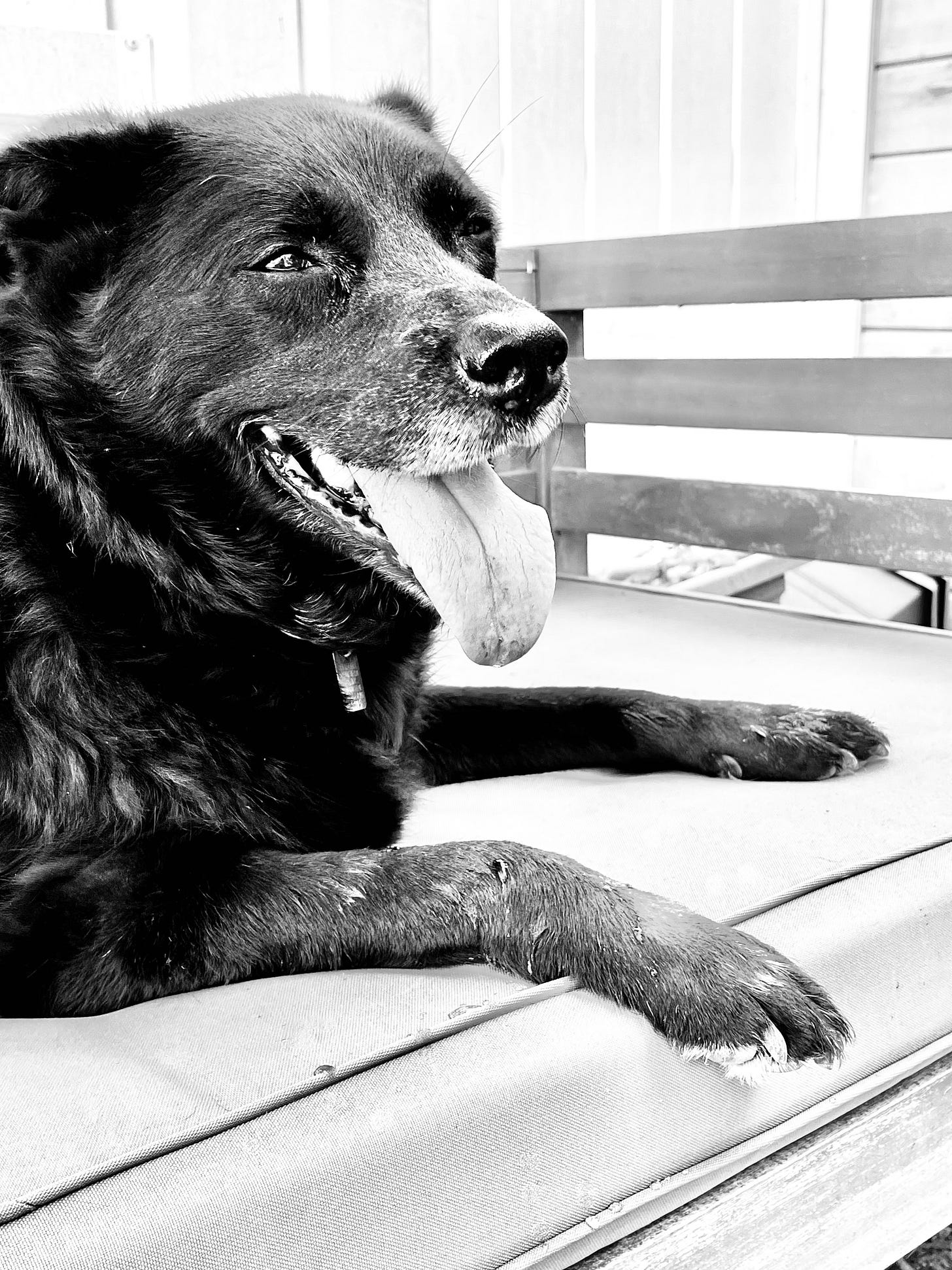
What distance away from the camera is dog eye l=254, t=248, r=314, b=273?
1238 millimetres

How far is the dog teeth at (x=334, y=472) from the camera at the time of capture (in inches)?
49.8

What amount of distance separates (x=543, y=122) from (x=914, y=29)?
6.08 feet

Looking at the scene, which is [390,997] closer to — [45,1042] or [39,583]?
[45,1042]

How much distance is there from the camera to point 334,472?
4.17 ft

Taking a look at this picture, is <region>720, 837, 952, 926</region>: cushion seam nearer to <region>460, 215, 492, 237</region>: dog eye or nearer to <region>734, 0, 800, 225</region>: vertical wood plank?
<region>460, 215, 492, 237</region>: dog eye

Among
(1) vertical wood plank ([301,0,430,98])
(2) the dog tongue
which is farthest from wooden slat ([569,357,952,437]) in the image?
(2) the dog tongue

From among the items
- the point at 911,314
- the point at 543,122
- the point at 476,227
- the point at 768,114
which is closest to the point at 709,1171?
the point at 476,227

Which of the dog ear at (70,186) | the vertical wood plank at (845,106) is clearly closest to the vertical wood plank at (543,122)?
the vertical wood plank at (845,106)

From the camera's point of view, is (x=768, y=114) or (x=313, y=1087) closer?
(x=313, y=1087)

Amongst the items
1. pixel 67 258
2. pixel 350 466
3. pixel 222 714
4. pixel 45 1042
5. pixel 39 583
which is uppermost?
pixel 67 258

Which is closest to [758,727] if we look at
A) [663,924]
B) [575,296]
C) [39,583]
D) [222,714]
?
[663,924]

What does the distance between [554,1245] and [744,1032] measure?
0.73 ft

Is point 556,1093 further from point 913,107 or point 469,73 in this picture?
point 913,107

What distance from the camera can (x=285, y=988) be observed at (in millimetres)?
1026
